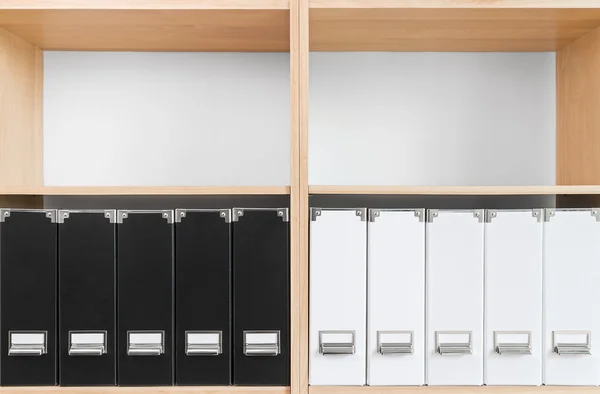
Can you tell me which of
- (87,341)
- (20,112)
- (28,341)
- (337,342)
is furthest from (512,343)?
(20,112)

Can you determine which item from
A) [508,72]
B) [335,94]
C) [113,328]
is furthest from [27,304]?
[508,72]

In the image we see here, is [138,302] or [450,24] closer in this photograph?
[138,302]

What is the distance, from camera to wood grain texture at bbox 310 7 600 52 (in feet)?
3.33

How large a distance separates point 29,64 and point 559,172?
4.59ft

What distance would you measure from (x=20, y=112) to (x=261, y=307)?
0.76m

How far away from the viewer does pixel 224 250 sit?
978 millimetres

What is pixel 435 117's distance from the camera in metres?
1.33

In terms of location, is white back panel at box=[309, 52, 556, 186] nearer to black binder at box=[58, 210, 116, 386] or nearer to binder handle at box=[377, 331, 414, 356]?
binder handle at box=[377, 331, 414, 356]

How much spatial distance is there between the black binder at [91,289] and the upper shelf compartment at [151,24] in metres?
0.41

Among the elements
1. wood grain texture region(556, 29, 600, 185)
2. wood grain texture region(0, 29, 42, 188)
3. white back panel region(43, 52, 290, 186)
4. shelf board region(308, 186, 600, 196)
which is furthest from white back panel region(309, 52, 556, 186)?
wood grain texture region(0, 29, 42, 188)

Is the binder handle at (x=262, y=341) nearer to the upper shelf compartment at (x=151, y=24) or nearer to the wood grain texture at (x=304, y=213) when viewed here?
the wood grain texture at (x=304, y=213)

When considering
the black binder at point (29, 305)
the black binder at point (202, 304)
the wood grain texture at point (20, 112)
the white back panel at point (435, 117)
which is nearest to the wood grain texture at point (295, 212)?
the black binder at point (202, 304)

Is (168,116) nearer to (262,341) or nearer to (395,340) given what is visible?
(262,341)

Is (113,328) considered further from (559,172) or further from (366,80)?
(559,172)
